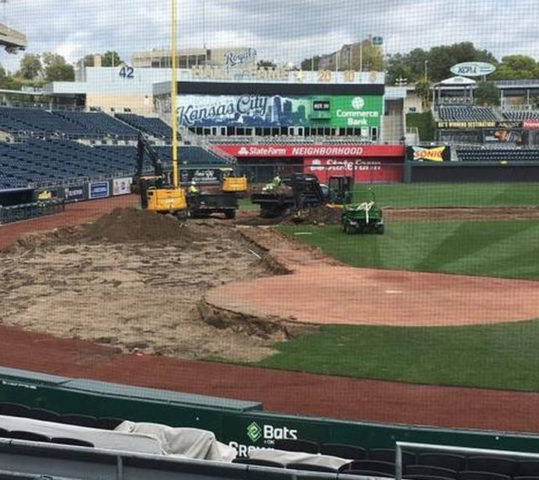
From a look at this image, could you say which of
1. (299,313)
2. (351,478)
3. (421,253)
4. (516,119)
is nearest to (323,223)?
(421,253)

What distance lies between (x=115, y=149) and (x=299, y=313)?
4323 centimetres

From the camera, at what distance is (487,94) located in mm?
85500

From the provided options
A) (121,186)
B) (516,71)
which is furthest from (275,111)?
(516,71)

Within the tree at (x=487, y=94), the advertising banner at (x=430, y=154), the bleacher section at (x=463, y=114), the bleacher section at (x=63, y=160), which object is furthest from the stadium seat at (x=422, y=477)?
the tree at (x=487, y=94)

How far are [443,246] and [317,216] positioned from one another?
8801 mm

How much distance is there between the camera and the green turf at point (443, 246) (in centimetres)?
2038

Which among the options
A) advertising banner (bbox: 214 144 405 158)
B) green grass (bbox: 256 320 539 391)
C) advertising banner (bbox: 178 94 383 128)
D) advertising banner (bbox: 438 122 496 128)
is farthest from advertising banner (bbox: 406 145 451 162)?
green grass (bbox: 256 320 539 391)

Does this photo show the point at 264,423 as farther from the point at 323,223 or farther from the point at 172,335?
the point at 323,223

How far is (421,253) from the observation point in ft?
76.1

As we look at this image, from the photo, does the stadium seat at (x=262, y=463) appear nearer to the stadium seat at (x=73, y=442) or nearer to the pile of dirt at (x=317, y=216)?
the stadium seat at (x=73, y=442)

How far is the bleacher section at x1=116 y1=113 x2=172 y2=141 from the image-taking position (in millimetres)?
63716

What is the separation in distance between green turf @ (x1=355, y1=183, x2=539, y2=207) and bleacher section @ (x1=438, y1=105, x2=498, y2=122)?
1639 cm

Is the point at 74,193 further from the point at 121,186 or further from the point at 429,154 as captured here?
the point at 429,154

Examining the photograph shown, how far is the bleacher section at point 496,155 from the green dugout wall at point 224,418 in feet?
183
